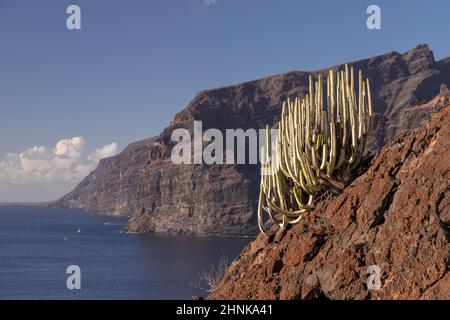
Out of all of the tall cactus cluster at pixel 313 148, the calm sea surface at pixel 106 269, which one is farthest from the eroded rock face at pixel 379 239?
the calm sea surface at pixel 106 269

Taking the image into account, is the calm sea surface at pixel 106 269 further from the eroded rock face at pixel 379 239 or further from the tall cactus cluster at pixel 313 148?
the eroded rock face at pixel 379 239

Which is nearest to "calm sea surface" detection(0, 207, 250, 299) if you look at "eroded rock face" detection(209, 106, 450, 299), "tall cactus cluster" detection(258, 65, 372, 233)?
"tall cactus cluster" detection(258, 65, 372, 233)

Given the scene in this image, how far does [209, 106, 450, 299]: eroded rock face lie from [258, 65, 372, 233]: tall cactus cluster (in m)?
0.58

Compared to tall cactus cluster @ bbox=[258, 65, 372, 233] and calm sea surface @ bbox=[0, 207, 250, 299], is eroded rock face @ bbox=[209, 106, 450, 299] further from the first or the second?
calm sea surface @ bbox=[0, 207, 250, 299]

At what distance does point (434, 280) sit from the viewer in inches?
420

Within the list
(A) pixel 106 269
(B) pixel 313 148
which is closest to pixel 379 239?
(B) pixel 313 148

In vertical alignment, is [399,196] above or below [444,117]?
below

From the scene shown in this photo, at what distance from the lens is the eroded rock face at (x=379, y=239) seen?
1102 cm

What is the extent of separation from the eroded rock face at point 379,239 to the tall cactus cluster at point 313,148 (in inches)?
23.0

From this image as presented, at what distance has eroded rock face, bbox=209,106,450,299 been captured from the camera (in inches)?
434

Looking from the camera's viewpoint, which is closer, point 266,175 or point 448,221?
point 448,221
